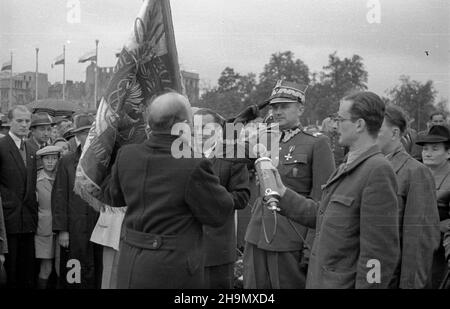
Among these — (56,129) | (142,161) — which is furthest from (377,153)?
(56,129)

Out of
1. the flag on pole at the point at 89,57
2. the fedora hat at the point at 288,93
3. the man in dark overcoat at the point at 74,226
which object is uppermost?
the flag on pole at the point at 89,57

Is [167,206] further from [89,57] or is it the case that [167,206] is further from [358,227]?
[89,57]

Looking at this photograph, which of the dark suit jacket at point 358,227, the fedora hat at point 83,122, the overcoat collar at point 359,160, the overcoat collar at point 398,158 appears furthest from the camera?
the fedora hat at point 83,122

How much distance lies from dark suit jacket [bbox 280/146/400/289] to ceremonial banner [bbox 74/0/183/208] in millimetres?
1478

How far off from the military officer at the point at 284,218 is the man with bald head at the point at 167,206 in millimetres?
1182

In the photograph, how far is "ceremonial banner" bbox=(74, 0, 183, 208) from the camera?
3826mm

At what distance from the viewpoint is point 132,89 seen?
3904 millimetres

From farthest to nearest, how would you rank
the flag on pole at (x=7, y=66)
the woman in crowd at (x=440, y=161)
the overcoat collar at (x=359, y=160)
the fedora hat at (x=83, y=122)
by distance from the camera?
the fedora hat at (x=83, y=122) < the flag on pole at (x=7, y=66) < the woman in crowd at (x=440, y=161) < the overcoat collar at (x=359, y=160)

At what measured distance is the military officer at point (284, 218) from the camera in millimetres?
4078

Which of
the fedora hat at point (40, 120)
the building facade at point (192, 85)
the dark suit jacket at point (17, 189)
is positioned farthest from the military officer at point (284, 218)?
the fedora hat at point (40, 120)

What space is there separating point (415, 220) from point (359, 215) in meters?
0.48

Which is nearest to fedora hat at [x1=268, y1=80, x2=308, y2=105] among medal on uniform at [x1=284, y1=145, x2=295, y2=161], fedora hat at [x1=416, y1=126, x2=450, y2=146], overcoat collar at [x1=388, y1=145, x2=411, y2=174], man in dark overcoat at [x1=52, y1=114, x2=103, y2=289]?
medal on uniform at [x1=284, y1=145, x2=295, y2=161]

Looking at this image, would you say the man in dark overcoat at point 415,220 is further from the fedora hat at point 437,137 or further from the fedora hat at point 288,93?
the fedora hat at point 288,93

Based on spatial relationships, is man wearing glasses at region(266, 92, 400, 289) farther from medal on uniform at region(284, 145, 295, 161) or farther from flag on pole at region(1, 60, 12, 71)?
flag on pole at region(1, 60, 12, 71)
